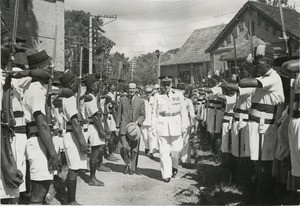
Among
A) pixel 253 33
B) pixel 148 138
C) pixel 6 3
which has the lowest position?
pixel 148 138

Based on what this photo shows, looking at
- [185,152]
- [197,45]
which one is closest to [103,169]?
[185,152]

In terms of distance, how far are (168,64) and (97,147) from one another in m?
28.7

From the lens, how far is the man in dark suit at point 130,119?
8042mm

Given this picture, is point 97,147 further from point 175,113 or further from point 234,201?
point 234,201

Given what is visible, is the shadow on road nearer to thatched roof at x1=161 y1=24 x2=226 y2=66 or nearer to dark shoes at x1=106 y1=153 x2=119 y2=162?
dark shoes at x1=106 y1=153 x2=119 y2=162

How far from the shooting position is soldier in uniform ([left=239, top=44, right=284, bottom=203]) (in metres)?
4.51

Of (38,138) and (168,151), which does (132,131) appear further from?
(38,138)

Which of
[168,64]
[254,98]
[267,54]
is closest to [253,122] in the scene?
[254,98]

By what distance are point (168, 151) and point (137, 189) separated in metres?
1.06

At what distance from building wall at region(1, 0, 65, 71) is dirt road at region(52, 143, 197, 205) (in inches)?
495

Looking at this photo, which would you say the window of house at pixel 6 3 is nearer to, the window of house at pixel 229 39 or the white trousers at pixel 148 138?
the white trousers at pixel 148 138

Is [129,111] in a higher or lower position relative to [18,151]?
higher

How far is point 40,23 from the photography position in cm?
2025

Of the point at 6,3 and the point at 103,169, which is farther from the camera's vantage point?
the point at 6,3
